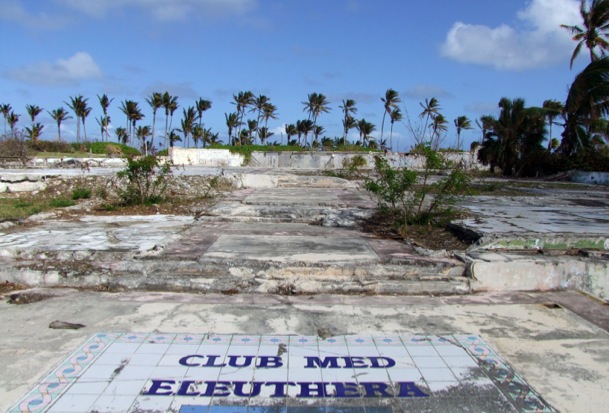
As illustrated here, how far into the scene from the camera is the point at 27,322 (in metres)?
3.16

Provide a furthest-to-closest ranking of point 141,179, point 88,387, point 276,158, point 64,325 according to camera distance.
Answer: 1. point 276,158
2. point 141,179
3. point 64,325
4. point 88,387

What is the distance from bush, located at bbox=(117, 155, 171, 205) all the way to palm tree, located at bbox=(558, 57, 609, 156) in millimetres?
21636

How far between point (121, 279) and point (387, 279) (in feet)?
7.76

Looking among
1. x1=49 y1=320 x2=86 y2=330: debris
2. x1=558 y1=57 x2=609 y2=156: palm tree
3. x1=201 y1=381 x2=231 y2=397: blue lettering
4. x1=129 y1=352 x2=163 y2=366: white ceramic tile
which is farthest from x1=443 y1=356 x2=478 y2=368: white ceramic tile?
x1=558 y1=57 x2=609 y2=156: palm tree

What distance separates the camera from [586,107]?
22078 millimetres

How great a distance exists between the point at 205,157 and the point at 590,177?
2523cm

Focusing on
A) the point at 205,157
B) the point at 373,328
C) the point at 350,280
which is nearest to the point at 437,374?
the point at 373,328

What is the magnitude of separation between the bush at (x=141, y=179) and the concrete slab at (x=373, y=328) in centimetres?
432

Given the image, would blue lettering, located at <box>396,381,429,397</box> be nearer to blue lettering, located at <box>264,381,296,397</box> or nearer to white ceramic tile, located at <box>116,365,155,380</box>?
blue lettering, located at <box>264,381,296,397</box>

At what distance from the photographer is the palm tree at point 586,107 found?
21.4m

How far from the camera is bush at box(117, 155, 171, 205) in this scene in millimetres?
7793

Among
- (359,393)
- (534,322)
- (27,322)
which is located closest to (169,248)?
(27,322)

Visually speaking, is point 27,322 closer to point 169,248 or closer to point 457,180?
point 169,248

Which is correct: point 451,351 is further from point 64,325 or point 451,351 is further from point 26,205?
point 26,205
